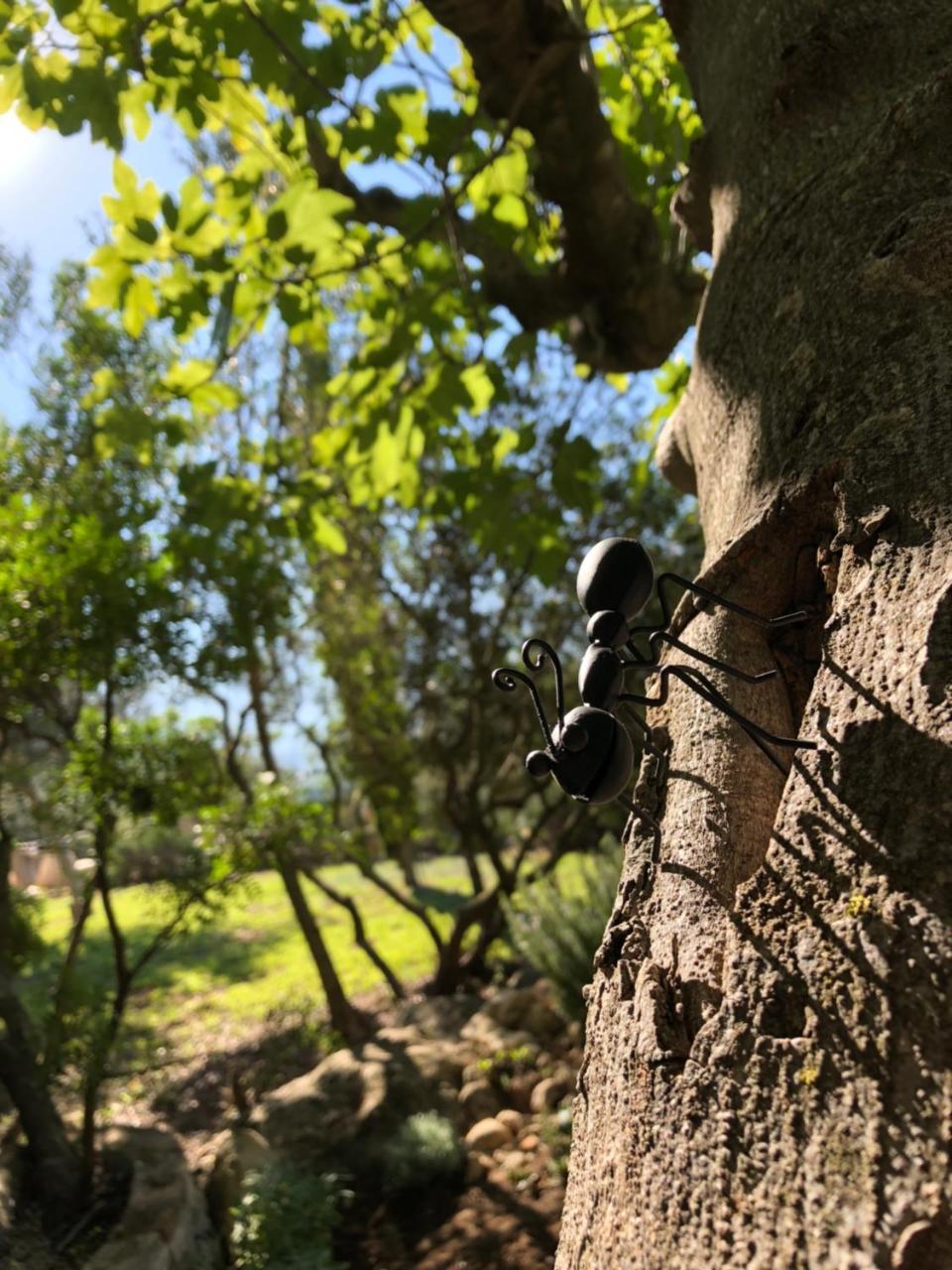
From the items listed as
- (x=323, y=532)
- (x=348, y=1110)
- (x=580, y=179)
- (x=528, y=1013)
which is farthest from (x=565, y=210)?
(x=528, y=1013)

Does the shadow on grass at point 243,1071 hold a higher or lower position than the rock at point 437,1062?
lower

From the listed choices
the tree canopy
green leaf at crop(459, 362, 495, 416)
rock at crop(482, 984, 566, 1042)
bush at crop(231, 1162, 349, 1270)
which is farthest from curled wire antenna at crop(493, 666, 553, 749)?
rock at crop(482, 984, 566, 1042)

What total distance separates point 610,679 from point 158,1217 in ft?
9.61

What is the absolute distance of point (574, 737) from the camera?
83 cm

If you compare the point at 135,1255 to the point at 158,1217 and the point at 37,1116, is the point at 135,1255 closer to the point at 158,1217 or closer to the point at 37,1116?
the point at 158,1217

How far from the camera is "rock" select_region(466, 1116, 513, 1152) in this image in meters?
3.83

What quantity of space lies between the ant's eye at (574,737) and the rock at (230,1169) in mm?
3182

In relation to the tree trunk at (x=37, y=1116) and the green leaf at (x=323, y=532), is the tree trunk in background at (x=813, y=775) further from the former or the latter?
the green leaf at (x=323, y=532)

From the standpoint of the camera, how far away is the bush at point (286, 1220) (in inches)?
114

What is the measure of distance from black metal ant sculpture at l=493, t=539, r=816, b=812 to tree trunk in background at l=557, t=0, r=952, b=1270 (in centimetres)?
5

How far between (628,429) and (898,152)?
24.7 ft

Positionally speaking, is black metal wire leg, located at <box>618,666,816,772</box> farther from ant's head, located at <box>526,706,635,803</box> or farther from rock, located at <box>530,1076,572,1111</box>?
rock, located at <box>530,1076,572,1111</box>

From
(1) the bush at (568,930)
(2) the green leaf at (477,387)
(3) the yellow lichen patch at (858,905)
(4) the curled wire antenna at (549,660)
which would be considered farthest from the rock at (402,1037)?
(3) the yellow lichen patch at (858,905)

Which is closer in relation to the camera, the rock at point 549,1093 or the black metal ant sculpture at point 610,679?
the black metal ant sculpture at point 610,679
